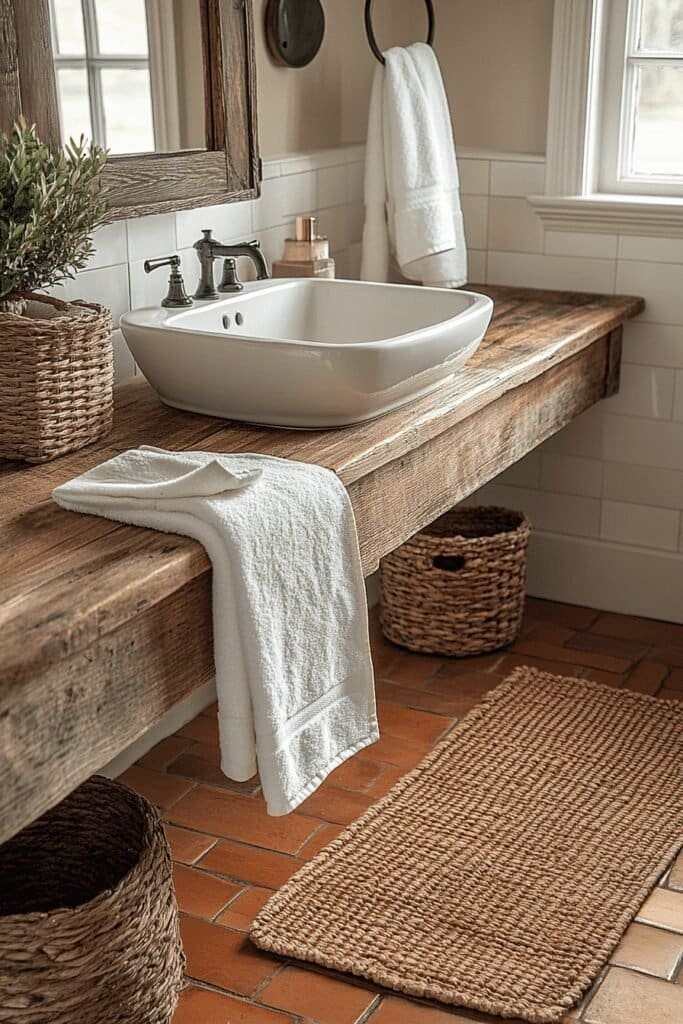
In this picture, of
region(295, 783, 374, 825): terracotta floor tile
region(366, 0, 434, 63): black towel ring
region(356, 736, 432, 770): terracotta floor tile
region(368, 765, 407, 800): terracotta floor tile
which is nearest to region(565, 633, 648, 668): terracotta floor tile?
region(356, 736, 432, 770): terracotta floor tile

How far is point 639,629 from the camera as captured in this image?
3.35m

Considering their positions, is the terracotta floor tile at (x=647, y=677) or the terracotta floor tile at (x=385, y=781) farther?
the terracotta floor tile at (x=647, y=677)

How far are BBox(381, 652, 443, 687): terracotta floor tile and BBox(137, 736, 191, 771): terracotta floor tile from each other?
0.56 metres

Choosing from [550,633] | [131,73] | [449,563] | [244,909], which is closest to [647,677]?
[550,633]

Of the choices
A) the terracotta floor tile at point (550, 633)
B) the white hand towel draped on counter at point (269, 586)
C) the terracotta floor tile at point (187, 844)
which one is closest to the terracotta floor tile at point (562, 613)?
the terracotta floor tile at point (550, 633)

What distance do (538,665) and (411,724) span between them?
0.46 meters

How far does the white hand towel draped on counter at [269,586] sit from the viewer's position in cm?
153

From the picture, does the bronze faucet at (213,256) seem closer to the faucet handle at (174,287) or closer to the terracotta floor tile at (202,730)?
the faucet handle at (174,287)

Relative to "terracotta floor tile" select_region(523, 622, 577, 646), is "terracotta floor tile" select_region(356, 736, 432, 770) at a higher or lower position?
higher

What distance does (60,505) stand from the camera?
1.62 m

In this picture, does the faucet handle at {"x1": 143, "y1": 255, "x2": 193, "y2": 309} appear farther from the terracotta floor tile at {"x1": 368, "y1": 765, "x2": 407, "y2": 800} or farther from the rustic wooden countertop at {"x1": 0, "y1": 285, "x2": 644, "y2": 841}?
the terracotta floor tile at {"x1": 368, "y1": 765, "x2": 407, "y2": 800}

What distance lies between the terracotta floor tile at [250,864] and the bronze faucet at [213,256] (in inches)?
41.4

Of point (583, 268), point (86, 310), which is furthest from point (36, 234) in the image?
point (583, 268)

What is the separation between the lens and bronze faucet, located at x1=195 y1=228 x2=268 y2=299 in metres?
2.31
